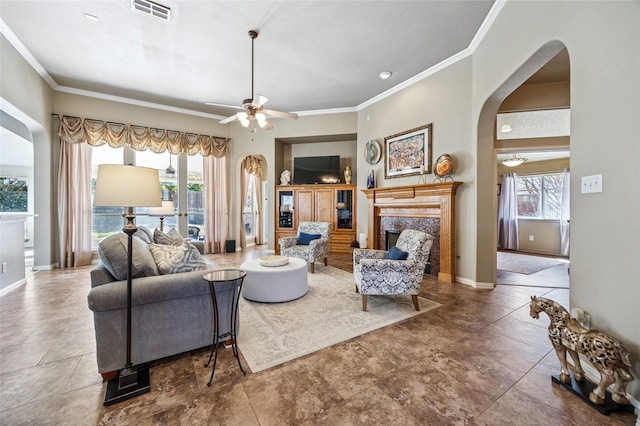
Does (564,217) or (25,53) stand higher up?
(25,53)

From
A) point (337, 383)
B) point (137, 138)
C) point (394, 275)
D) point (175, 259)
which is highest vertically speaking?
point (137, 138)

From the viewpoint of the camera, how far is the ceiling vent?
2783mm

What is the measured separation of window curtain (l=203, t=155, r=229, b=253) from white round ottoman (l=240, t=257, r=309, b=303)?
3590mm

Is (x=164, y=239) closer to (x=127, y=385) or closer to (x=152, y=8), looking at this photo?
(x=127, y=385)

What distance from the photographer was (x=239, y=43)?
3.53 meters

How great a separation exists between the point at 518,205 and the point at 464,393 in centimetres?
758

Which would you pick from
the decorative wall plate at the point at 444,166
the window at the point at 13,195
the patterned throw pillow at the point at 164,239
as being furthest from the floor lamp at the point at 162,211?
the decorative wall plate at the point at 444,166

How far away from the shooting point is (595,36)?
65.7 inches

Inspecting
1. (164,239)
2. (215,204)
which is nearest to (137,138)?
(215,204)

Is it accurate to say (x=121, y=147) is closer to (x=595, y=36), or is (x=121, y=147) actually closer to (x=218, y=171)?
(x=218, y=171)

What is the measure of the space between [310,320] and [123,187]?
1.99m

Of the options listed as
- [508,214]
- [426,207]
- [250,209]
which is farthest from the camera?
[250,209]

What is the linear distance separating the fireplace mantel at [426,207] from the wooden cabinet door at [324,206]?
3.87 feet

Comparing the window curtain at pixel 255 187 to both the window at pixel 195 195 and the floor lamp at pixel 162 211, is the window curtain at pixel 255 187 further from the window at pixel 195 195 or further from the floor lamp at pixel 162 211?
the floor lamp at pixel 162 211
